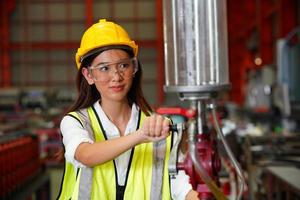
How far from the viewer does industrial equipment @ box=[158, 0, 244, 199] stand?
1.52m

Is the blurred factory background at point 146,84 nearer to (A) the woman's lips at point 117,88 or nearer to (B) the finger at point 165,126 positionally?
(A) the woman's lips at point 117,88

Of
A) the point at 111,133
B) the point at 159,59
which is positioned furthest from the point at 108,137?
the point at 159,59

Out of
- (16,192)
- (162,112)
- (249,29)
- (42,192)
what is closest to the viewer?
(162,112)

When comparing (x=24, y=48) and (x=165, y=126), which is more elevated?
(x=24, y=48)

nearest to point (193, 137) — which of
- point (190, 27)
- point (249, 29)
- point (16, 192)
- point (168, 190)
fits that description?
point (168, 190)

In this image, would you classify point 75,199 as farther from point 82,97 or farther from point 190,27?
point 190,27

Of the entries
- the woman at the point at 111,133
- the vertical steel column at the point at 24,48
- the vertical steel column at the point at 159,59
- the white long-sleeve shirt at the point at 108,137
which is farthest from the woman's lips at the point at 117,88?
the vertical steel column at the point at 24,48

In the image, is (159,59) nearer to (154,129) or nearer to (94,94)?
(94,94)

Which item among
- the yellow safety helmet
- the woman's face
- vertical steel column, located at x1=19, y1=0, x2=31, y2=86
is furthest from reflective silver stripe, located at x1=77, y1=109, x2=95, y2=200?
vertical steel column, located at x1=19, y1=0, x2=31, y2=86

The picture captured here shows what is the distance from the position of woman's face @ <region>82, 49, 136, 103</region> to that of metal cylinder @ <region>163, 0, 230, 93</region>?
0.48ft

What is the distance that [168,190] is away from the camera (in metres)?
1.63

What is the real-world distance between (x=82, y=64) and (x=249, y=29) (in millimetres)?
12856

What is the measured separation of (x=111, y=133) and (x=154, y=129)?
345 millimetres

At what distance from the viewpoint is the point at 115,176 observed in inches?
63.8
